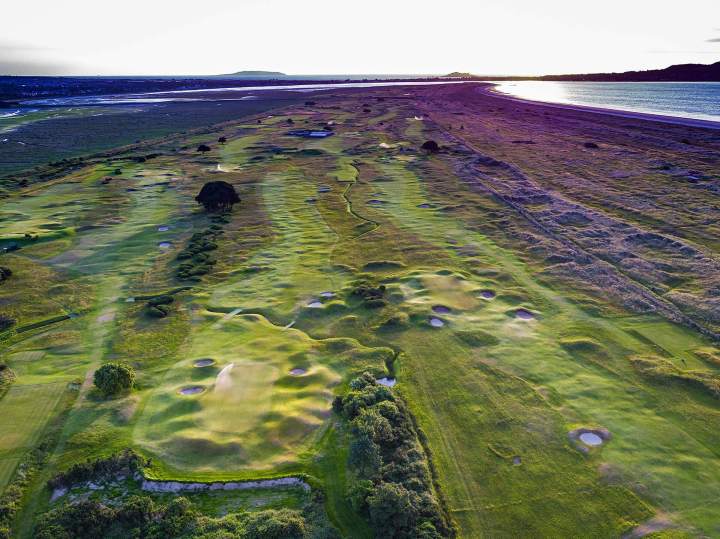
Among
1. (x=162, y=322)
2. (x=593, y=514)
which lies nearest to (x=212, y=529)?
(x=593, y=514)

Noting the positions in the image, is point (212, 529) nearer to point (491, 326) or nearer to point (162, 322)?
point (162, 322)

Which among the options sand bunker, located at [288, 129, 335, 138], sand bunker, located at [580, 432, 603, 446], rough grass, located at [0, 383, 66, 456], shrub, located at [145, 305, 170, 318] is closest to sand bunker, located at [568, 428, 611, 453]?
sand bunker, located at [580, 432, 603, 446]

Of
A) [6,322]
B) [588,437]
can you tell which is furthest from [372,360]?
[6,322]

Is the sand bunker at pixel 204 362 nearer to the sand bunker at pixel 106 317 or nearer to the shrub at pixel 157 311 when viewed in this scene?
the shrub at pixel 157 311

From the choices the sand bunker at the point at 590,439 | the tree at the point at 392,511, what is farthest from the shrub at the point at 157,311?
the sand bunker at the point at 590,439

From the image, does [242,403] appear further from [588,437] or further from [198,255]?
[198,255]

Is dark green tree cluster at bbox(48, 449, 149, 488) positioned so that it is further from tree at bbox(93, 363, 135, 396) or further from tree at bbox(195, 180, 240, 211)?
tree at bbox(195, 180, 240, 211)
